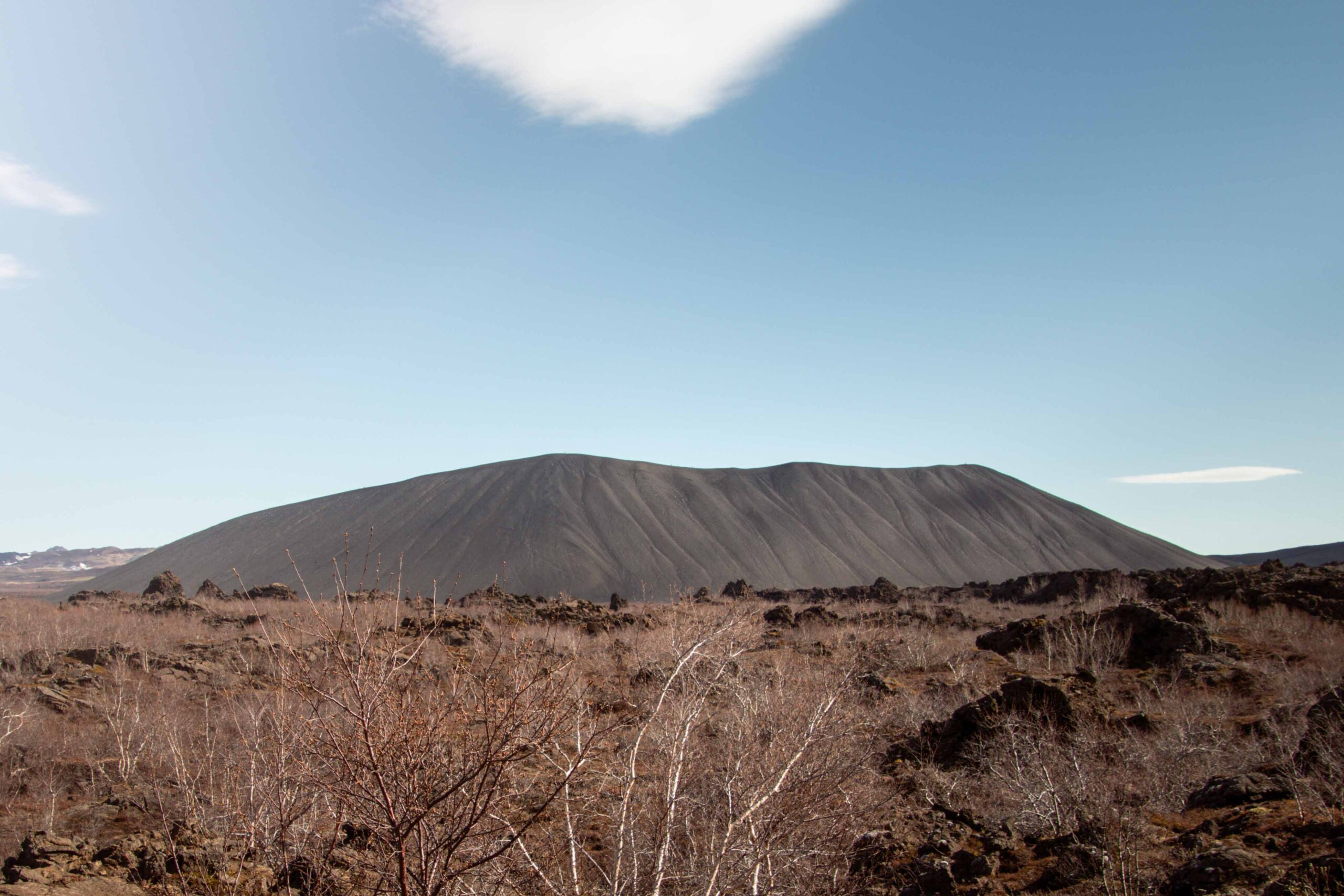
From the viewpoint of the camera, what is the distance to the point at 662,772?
5.98 metres

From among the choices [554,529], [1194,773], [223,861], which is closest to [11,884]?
[223,861]

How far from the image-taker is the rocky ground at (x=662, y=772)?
149 inches

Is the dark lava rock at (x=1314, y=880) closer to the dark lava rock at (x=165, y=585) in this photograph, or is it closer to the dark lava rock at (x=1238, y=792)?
the dark lava rock at (x=1238, y=792)

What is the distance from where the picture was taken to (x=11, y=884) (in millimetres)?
4910

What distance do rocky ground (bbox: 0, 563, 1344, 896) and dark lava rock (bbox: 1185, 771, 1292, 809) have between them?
2 cm

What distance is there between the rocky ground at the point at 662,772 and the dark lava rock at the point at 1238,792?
25 millimetres

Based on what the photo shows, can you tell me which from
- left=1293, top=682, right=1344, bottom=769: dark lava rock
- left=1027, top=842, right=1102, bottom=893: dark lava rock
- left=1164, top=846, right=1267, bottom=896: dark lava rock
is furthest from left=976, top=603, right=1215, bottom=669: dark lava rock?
left=1164, top=846, right=1267, bottom=896: dark lava rock

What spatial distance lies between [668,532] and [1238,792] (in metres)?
57.0

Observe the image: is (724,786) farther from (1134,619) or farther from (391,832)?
(1134,619)

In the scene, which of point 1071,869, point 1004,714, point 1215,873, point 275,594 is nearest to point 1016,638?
point 1004,714

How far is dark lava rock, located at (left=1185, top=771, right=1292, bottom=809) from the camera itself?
715cm

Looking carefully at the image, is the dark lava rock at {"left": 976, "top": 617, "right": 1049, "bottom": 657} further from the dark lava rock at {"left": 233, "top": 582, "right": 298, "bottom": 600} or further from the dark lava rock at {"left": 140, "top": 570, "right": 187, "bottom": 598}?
the dark lava rock at {"left": 140, "top": 570, "right": 187, "bottom": 598}

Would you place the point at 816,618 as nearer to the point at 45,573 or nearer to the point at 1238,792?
the point at 1238,792

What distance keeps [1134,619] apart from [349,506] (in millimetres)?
70933
